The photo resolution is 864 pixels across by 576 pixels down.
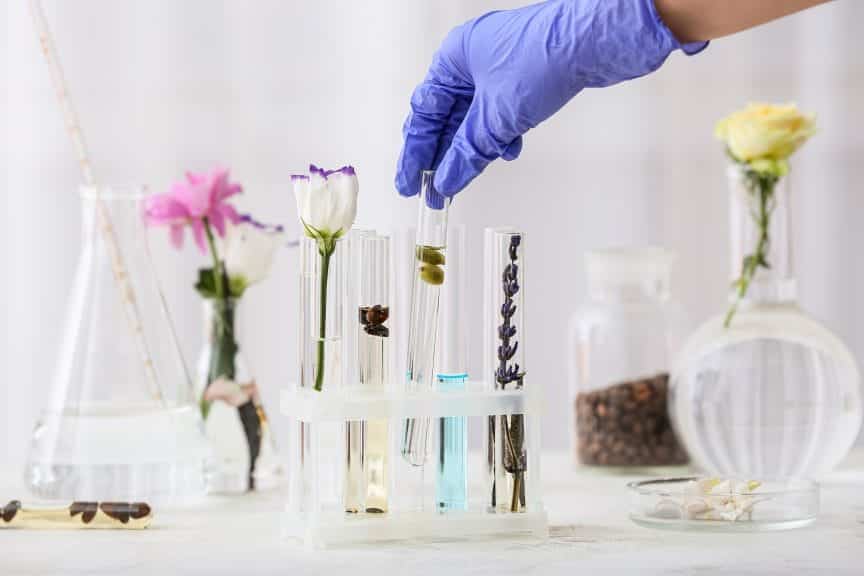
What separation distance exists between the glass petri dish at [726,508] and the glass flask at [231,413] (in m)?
0.42

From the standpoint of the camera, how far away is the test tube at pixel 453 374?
0.97m

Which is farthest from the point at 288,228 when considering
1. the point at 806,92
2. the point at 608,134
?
the point at 806,92

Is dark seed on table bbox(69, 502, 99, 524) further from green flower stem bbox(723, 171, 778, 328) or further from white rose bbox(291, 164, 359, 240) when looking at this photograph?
green flower stem bbox(723, 171, 778, 328)

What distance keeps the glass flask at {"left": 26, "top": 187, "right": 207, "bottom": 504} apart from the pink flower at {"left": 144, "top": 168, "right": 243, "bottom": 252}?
77mm

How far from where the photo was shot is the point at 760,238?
1.30m

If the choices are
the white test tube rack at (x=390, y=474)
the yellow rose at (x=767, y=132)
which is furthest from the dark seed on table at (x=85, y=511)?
the yellow rose at (x=767, y=132)

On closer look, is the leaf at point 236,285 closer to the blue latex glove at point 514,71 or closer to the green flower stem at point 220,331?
the green flower stem at point 220,331

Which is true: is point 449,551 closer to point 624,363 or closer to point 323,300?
point 323,300

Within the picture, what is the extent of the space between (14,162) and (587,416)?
1.41m

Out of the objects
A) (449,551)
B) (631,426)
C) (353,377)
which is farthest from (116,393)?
(631,426)

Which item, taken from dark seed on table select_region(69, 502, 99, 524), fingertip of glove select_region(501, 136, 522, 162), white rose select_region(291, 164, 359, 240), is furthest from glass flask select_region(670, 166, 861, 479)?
dark seed on table select_region(69, 502, 99, 524)

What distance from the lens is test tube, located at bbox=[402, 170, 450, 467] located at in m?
0.98

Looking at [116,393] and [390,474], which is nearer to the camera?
[390,474]

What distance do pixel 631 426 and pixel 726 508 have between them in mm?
317
